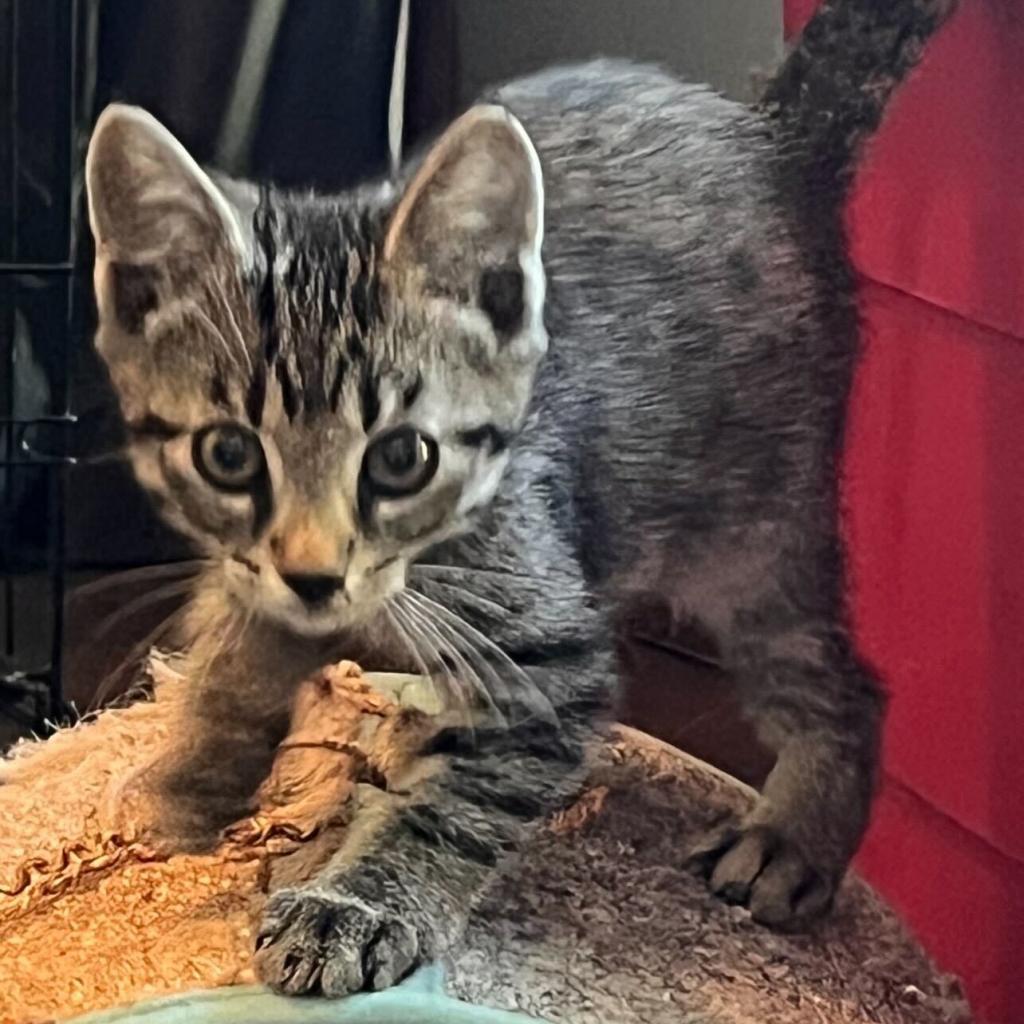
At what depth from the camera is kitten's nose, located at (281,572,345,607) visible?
771 mm

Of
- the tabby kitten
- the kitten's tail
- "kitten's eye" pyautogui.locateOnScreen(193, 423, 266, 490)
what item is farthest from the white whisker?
the kitten's tail

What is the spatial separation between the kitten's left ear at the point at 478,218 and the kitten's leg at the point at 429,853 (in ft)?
0.67

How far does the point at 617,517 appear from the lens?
86cm

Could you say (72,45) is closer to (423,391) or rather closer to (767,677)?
(423,391)

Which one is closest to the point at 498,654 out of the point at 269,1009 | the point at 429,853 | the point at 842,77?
the point at 429,853

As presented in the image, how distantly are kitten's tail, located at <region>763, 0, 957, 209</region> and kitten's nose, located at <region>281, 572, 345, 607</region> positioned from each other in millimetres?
343

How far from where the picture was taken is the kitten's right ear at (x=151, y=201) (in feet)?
2.52

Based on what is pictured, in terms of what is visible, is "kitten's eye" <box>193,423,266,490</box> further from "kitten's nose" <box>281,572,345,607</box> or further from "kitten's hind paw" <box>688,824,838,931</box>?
"kitten's hind paw" <box>688,824,838,931</box>

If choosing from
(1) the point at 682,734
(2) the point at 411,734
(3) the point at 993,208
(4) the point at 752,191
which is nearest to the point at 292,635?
(2) the point at 411,734

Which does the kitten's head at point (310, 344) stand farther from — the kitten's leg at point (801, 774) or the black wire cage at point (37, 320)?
the kitten's leg at point (801, 774)

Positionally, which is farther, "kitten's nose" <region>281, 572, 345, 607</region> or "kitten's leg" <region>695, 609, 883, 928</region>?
"kitten's leg" <region>695, 609, 883, 928</region>

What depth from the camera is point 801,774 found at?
0.89m

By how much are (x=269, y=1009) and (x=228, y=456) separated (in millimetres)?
273

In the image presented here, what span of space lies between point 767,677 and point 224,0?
1.52 feet
